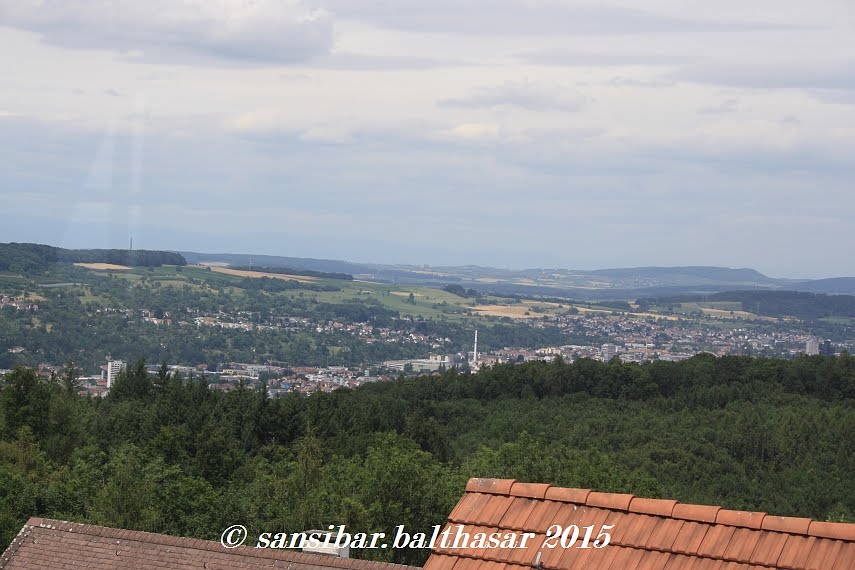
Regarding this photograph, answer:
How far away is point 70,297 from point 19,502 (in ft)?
454

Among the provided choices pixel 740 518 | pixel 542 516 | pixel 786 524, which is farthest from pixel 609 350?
pixel 786 524

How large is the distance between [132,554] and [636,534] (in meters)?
6.05

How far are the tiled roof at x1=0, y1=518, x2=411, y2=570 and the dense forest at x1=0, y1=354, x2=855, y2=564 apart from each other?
10.1 meters

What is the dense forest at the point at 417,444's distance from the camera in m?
28.8

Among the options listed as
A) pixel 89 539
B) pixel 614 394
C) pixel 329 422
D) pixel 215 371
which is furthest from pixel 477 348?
pixel 89 539

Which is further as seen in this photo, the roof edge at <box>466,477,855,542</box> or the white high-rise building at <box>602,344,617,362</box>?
the white high-rise building at <box>602,344,617,362</box>

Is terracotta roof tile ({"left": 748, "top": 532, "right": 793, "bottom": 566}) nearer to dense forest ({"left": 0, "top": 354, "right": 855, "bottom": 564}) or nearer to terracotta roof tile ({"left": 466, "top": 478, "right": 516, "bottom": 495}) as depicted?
terracotta roof tile ({"left": 466, "top": 478, "right": 516, "bottom": 495})

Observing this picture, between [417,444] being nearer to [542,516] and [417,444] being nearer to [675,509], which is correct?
[542,516]

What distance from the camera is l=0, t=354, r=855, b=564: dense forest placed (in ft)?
94.6

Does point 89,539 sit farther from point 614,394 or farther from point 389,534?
point 614,394

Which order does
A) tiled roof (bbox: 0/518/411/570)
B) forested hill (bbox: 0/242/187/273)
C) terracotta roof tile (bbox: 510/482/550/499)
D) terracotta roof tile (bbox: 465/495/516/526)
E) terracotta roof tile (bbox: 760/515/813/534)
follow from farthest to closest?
1. forested hill (bbox: 0/242/187/273)
2. tiled roof (bbox: 0/518/411/570)
3. terracotta roof tile (bbox: 510/482/550/499)
4. terracotta roof tile (bbox: 465/495/516/526)
5. terracotta roof tile (bbox: 760/515/813/534)

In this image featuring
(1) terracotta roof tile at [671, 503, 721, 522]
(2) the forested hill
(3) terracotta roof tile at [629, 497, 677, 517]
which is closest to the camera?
(1) terracotta roof tile at [671, 503, 721, 522]

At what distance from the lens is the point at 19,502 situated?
2575 centimetres

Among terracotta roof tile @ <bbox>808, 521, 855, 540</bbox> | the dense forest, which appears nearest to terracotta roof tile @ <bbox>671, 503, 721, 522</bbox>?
terracotta roof tile @ <bbox>808, 521, 855, 540</bbox>
